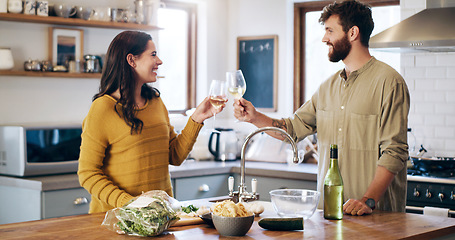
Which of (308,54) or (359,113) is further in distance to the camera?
(308,54)

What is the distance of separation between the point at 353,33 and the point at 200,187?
211 cm

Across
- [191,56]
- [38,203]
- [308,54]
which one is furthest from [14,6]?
[308,54]

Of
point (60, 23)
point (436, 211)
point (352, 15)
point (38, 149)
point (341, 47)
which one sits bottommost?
point (436, 211)

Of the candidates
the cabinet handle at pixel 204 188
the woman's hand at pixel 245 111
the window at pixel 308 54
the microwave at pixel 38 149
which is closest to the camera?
the woman's hand at pixel 245 111

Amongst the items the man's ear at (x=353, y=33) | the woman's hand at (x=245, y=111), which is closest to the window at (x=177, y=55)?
the woman's hand at (x=245, y=111)

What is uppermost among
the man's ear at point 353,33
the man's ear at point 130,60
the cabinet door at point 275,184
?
the man's ear at point 353,33

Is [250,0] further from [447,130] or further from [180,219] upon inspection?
[180,219]

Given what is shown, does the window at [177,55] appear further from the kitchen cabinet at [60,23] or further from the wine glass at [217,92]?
the wine glass at [217,92]

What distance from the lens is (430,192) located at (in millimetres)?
3982

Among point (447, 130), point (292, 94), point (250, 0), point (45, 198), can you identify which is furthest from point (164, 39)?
point (447, 130)

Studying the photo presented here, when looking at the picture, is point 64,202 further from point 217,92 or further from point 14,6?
point 217,92

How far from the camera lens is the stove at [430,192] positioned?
3.93 meters

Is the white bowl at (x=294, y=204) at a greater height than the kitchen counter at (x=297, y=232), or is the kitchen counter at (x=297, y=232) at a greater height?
the white bowl at (x=294, y=204)

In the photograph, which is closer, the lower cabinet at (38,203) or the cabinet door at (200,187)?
the lower cabinet at (38,203)
